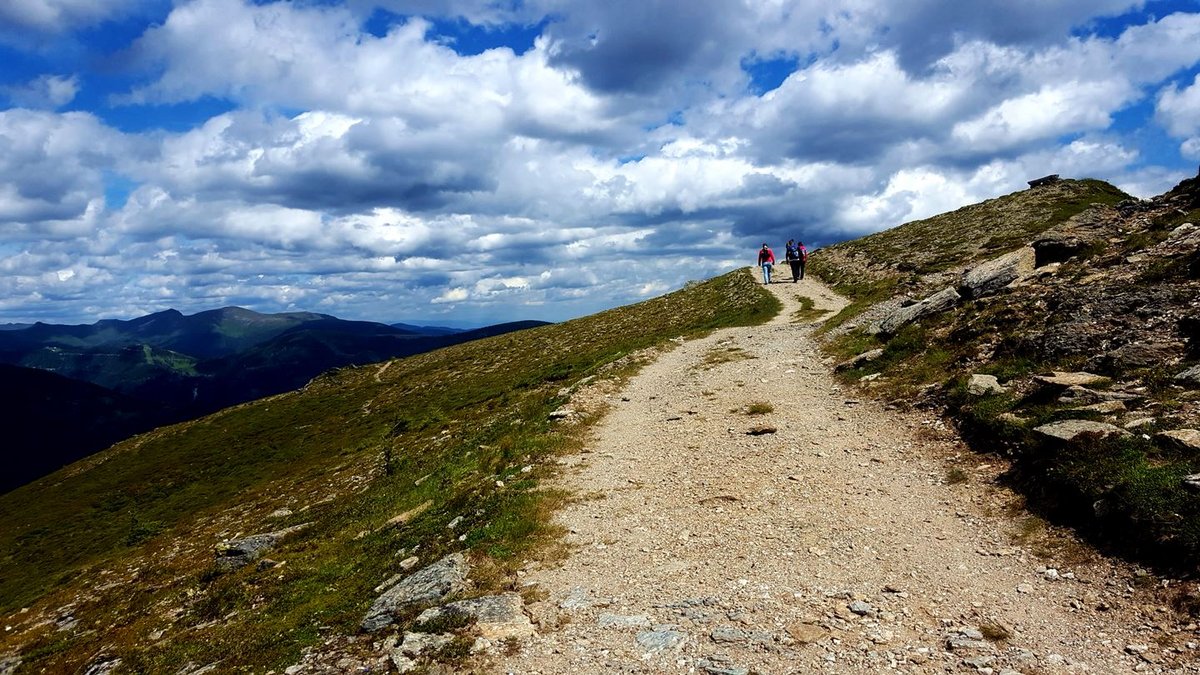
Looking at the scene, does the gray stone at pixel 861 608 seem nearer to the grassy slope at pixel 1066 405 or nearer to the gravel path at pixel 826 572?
the gravel path at pixel 826 572

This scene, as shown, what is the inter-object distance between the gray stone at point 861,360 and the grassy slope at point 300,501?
13.0 m

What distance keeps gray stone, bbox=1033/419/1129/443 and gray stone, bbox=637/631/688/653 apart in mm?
9784

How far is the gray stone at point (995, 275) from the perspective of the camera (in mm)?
26312

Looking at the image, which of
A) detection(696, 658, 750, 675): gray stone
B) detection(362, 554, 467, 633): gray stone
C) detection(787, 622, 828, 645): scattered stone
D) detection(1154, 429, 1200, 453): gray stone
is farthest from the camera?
detection(362, 554, 467, 633): gray stone

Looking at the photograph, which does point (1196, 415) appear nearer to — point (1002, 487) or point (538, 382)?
point (1002, 487)

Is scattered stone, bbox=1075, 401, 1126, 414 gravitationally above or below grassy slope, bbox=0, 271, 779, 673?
above

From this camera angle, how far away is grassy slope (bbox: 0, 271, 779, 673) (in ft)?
46.1

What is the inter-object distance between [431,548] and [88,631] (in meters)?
14.9

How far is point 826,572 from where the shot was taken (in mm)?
10789

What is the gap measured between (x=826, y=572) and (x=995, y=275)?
22481 mm

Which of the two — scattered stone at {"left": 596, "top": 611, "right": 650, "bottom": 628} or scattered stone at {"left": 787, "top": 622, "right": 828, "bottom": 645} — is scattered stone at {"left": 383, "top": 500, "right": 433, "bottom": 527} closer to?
scattered stone at {"left": 596, "top": 611, "right": 650, "bottom": 628}

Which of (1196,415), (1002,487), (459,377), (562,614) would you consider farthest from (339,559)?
(459,377)

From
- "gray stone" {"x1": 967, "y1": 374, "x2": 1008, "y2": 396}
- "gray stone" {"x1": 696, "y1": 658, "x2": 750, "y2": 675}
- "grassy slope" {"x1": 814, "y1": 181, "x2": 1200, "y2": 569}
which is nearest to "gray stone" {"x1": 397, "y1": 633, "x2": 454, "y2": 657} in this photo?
"gray stone" {"x1": 696, "y1": 658, "x2": 750, "y2": 675}

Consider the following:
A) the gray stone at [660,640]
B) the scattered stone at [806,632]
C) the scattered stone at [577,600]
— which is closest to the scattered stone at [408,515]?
the scattered stone at [577,600]
